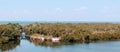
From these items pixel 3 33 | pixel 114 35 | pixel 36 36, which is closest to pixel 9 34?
pixel 3 33

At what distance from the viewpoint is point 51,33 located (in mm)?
63125

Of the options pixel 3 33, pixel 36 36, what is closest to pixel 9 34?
pixel 3 33

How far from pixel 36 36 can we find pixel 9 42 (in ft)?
36.1

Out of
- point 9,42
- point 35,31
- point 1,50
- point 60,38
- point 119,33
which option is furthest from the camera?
point 35,31

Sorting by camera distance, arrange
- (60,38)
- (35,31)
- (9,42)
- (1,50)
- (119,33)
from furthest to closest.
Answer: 1. (35,31)
2. (119,33)
3. (60,38)
4. (9,42)
5. (1,50)

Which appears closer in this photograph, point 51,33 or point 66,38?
point 66,38

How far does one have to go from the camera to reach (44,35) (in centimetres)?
6506

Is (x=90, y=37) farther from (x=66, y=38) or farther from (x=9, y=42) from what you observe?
(x=9, y=42)

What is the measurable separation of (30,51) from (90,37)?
59.7ft

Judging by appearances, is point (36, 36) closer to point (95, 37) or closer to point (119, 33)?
point (95, 37)

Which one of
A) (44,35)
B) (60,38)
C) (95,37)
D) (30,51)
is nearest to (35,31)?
(44,35)

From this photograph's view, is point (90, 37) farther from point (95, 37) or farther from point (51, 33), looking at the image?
point (51, 33)

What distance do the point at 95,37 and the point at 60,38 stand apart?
7.13m

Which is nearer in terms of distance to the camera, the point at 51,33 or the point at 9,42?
the point at 9,42
